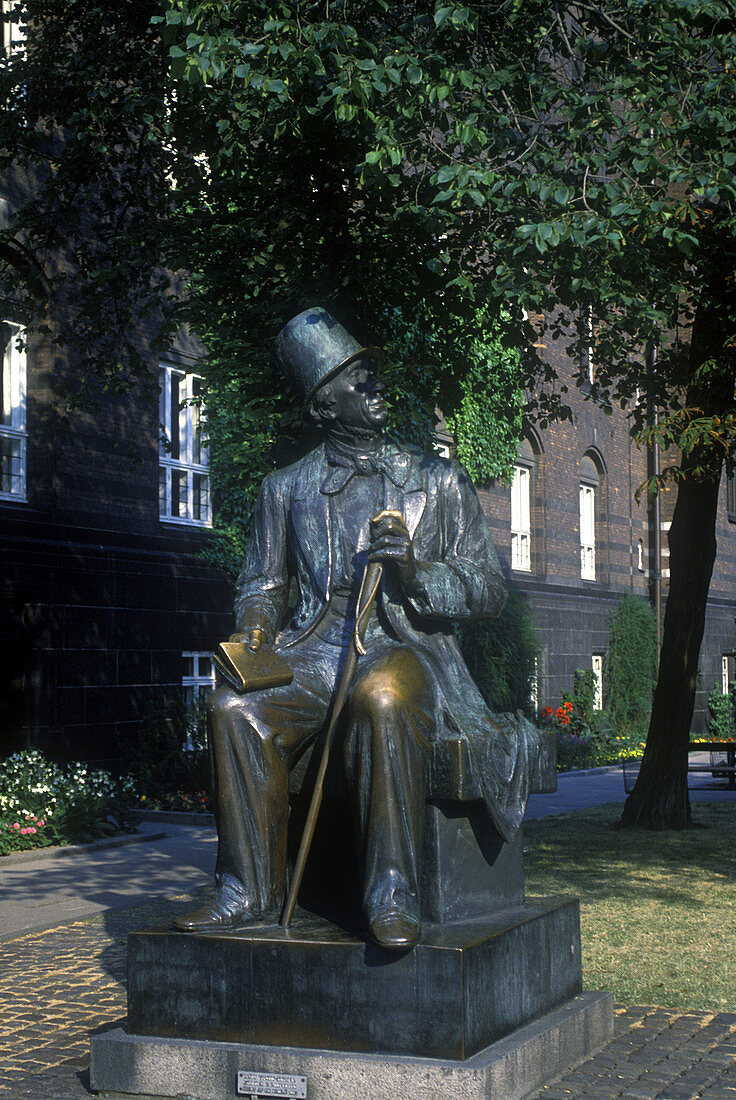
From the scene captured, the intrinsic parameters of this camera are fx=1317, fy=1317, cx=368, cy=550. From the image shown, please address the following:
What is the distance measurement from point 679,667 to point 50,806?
266 inches

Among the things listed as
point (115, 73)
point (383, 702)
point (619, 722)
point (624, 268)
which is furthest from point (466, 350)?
point (619, 722)

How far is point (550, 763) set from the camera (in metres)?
5.58

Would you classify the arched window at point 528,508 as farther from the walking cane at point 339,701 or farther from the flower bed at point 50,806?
the walking cane at point 339,701

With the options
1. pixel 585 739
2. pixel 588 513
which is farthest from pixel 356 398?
pixel 588 513

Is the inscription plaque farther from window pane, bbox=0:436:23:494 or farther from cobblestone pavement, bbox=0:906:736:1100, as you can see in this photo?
window pane, bbox=0:436:23:494

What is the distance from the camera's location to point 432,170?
9.41 m

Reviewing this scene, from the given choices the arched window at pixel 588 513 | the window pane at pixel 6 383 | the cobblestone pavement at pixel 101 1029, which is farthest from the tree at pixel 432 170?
the arched window at pixel 588 513

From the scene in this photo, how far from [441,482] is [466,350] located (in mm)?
5649

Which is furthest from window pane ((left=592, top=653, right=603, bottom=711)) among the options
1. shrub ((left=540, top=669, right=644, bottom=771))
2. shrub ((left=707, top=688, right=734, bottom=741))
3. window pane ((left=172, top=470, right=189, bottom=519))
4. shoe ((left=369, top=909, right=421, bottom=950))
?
shoe ((left=369, top=909, right=421, bottom=950))

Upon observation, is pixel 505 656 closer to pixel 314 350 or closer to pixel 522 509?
pixel 522 509

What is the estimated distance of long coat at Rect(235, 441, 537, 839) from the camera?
5.20 meters

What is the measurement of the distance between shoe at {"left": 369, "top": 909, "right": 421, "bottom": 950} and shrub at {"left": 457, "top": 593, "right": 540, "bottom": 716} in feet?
59.7

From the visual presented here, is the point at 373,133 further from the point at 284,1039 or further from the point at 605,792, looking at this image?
the point at 605,792

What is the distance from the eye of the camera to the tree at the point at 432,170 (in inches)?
314
